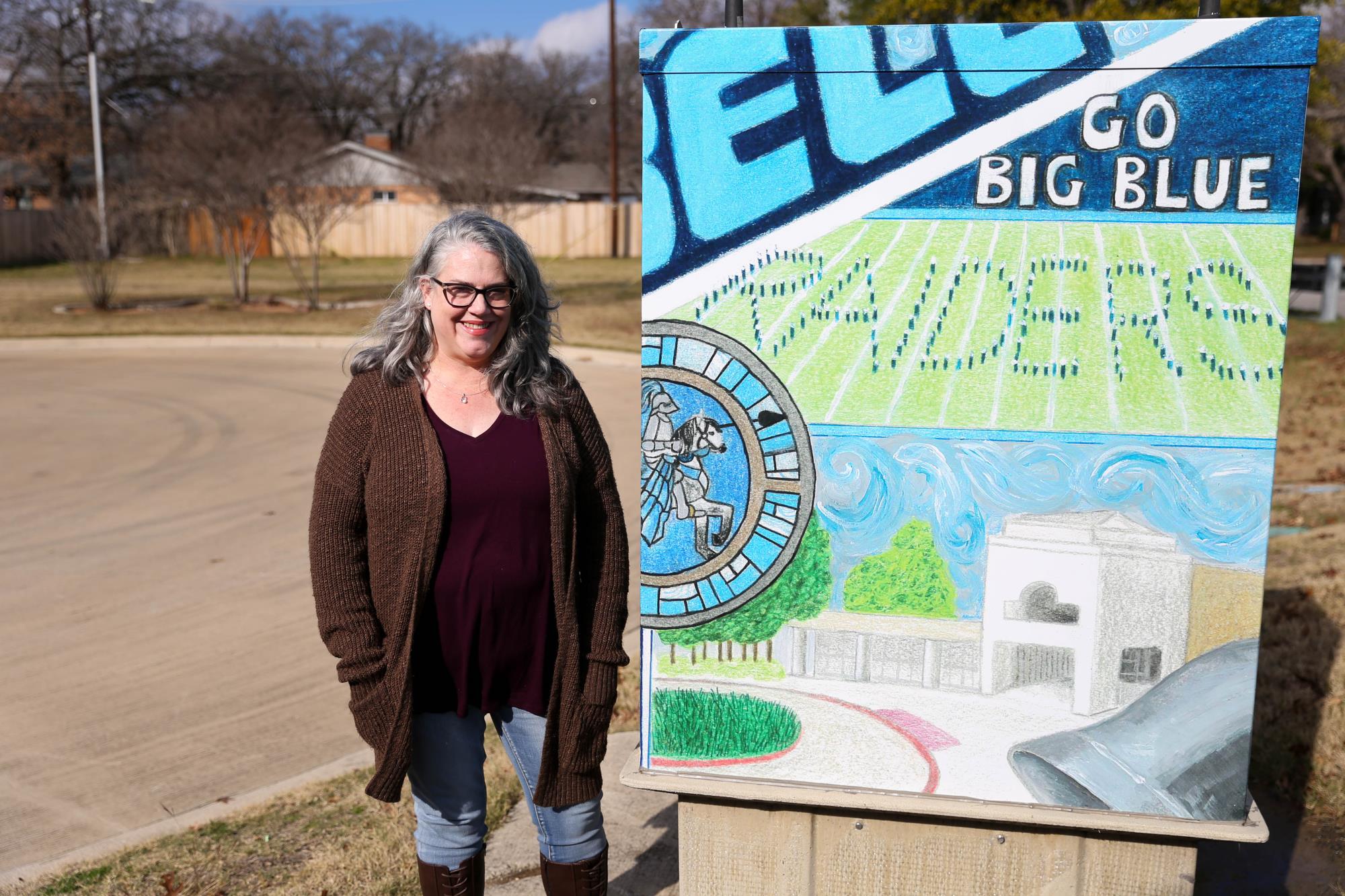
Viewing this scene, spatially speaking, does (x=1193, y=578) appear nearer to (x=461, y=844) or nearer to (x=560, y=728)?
(x=560, y=728)

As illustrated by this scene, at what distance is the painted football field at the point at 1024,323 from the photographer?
7.45 feet

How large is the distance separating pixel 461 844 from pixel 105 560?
4.61m

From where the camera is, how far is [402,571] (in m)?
2.39

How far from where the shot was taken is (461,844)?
8.44 ft

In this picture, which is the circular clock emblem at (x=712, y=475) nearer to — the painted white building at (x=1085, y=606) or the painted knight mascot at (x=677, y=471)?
the painted knight mascot at (x=677, y=471)

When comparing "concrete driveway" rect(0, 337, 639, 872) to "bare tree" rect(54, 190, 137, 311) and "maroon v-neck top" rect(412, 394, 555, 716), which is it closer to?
"maroon v-neck top" rect(412, 394, 555, 716)

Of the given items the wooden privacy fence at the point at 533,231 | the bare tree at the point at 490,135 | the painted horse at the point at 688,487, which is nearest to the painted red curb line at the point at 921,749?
the painted horse at the point at 688,487

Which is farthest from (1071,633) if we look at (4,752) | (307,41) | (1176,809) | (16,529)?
(307,41)

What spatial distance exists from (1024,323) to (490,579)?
119 centimetres

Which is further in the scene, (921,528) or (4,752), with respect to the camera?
(4,752)

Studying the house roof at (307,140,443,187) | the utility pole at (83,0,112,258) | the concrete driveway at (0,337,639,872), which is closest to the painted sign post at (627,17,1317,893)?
the concrete driveway at (0,337,639,872)

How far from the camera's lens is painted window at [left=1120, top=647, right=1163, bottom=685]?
2.40 m

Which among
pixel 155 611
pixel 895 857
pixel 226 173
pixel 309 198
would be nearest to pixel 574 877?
pixel 895 857

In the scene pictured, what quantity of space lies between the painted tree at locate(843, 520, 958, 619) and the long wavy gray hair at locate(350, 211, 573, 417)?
2.49 ft
